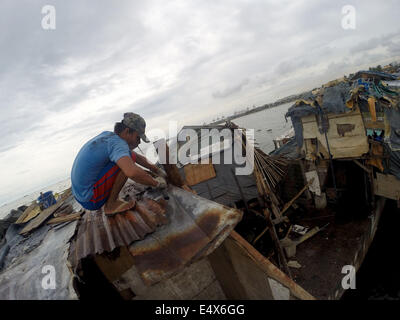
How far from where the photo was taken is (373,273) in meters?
8.19

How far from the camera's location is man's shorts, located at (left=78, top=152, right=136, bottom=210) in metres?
2.85

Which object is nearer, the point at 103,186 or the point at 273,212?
the point at 103,186

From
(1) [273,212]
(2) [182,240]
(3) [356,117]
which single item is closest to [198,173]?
(1) [273,212]

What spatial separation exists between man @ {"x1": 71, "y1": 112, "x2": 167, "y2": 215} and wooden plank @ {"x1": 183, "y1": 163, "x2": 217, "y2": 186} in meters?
5.19

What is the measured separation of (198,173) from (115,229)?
20.3 ft

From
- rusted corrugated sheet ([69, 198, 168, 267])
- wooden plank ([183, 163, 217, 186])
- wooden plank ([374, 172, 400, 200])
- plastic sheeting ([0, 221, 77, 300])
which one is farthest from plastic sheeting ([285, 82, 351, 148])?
plastic sheeting ([0, 221, 77, 300])

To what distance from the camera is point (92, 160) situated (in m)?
2.71

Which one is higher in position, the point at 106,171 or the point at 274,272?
the point at 106,171

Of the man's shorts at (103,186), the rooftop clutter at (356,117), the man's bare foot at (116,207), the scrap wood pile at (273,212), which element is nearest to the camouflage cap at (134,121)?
the man's shorts at (103,186)

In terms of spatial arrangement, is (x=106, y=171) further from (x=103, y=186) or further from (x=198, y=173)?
(x=198, y=173)

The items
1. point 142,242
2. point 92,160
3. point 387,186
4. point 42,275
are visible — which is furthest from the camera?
point 387,186

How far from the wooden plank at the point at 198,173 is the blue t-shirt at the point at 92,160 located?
213 inches
